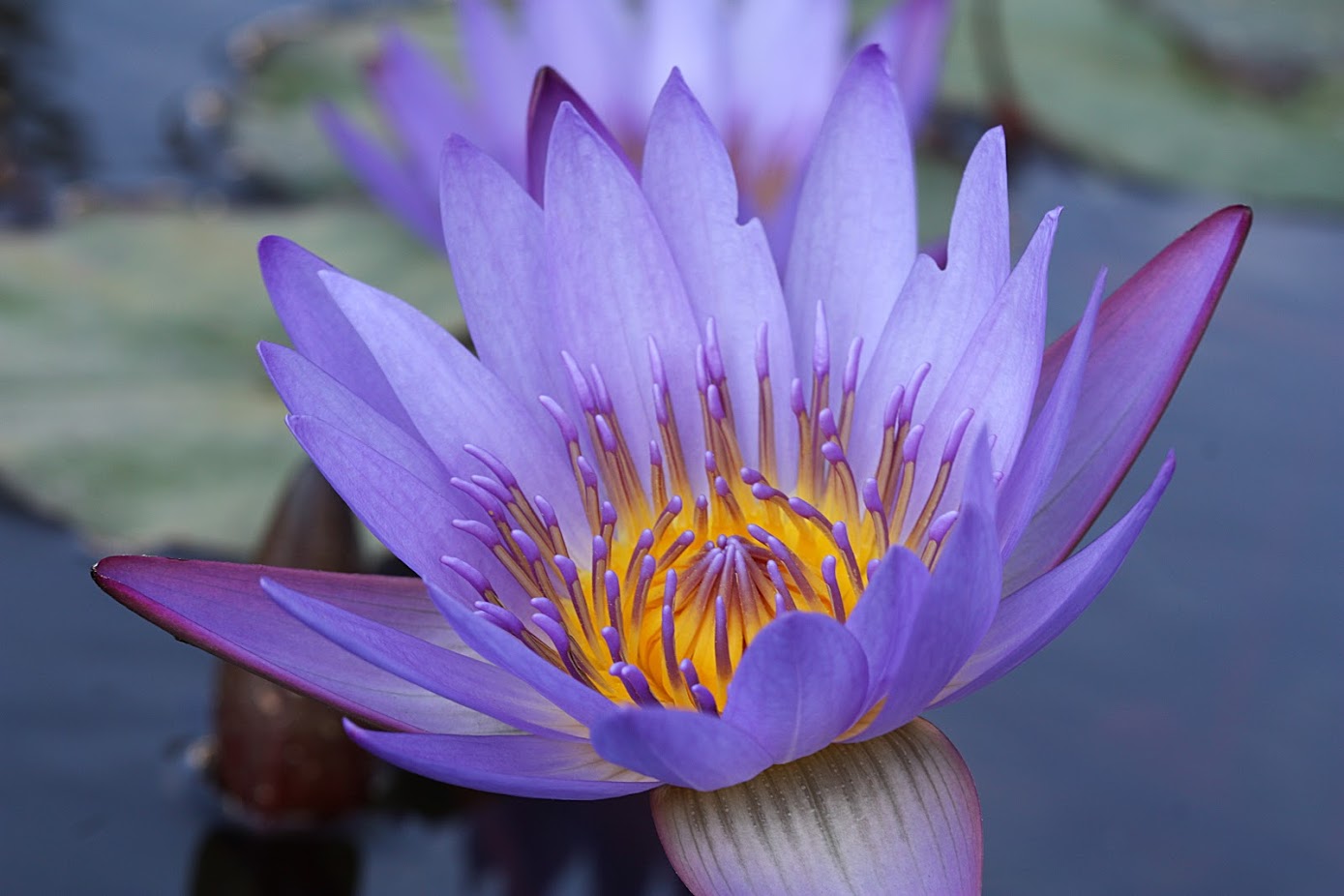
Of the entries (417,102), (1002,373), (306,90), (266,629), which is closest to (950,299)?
(1002,373)

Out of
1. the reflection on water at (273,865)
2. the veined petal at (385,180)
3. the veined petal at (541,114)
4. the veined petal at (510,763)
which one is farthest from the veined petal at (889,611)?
the veined petal at (385,180)

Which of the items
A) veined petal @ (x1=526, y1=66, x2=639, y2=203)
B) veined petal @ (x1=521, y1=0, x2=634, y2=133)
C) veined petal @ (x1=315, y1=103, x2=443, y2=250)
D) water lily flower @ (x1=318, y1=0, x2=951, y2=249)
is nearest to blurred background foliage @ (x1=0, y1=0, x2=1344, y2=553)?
veined petal @ (x1=315, y1=103, x2=443, y2=250)

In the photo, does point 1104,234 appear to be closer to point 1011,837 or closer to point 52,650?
point 1011,837

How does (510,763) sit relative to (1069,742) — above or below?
above

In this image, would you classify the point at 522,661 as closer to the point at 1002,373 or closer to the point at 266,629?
the point at 266,629

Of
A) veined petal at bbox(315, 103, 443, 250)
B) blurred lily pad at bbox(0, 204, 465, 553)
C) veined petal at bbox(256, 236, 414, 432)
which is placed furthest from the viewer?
veined petal at bbox(315, 103, 443, 250)

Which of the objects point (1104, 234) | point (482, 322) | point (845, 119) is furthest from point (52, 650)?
point (1104, 234)

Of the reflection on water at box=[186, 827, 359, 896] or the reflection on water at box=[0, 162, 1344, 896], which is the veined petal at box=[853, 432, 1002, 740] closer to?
the reflection on water at box=[0, 162, 1344, 896]
